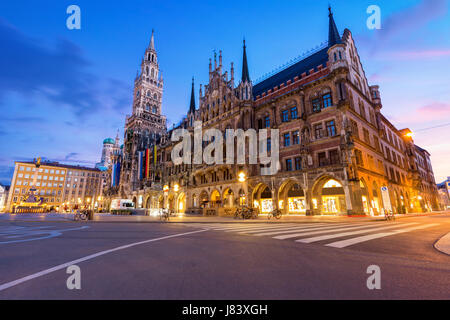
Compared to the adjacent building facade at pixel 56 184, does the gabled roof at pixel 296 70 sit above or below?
above

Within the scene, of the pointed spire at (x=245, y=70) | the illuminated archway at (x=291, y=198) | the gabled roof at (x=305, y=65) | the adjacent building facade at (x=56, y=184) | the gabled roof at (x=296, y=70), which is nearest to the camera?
the illuminated archway at (x=291, y=198)

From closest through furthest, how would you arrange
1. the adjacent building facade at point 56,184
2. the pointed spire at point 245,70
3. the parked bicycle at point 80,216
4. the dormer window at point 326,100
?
the parked bicycle at point 80,216 < the dormer window at point 326,100 < the pointed spire at point 245,70 < the adjacent building facade at point 56,184

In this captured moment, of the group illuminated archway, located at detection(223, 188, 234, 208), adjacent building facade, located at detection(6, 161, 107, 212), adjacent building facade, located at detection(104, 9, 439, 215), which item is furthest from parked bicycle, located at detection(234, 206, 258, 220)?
adjacent building facade, located at detection(6, 161, 107, 212)

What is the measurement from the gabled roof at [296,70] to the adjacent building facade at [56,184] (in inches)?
3070

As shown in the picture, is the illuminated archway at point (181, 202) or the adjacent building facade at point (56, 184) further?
the adjacent building facade at point (56, 184)

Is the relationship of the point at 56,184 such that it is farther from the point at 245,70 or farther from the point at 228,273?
the point at 228,273

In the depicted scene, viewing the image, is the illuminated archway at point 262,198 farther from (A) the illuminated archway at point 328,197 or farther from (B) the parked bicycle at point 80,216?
(B) the parked bicycle at point 80,216

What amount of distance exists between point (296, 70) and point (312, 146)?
570 inches

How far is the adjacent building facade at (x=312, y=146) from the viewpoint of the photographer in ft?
74.8

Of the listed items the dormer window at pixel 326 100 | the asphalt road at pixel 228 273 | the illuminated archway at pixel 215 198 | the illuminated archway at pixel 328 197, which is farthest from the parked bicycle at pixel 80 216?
the dormer window at pixel 326 100

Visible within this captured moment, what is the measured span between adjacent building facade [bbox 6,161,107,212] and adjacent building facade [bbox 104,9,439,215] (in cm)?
6916

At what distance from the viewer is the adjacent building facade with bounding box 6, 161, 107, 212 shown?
85.6 meters

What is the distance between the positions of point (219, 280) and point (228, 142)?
2919 cm
